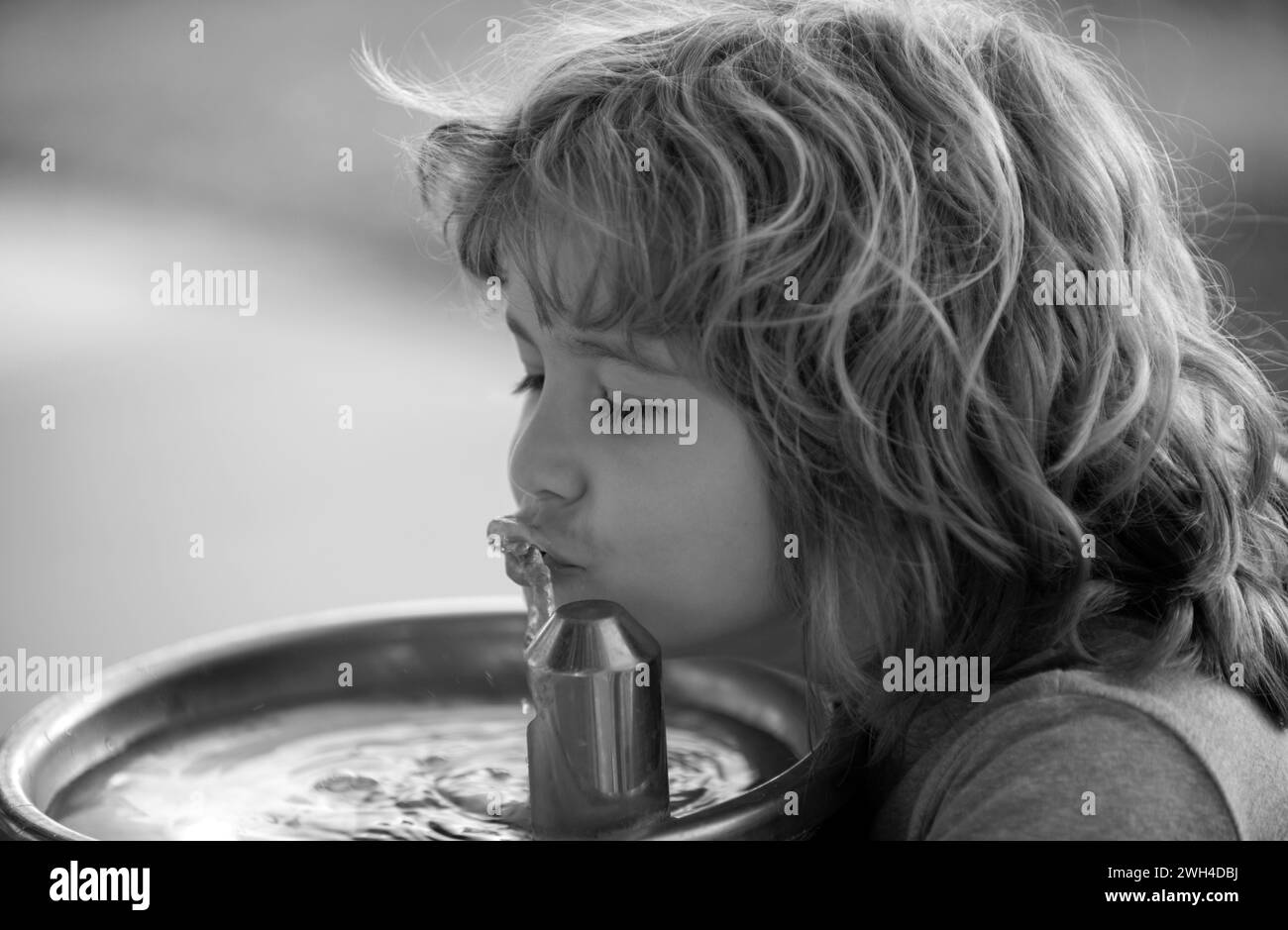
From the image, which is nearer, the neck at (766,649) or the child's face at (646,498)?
the child's face at (646,498)

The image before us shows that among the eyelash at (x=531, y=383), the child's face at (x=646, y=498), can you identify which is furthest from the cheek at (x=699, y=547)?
the eyelash at (x=531, y=383)

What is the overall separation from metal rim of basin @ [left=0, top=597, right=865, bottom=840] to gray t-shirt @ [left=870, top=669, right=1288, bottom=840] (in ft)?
0.26

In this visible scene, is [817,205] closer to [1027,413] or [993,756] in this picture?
[1027,413]

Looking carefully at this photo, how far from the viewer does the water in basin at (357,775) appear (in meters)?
0.79

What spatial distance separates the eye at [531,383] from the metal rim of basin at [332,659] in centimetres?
18

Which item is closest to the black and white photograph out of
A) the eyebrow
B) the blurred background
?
the eyebrow

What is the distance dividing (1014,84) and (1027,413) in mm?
204

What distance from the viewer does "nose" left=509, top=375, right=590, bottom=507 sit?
0.77m

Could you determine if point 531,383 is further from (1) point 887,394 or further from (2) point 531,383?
(1) point 887,394

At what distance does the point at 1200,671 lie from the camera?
0.71m

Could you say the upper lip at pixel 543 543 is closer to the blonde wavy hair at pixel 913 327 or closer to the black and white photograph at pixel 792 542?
the black and white photograph at pixel 792 542

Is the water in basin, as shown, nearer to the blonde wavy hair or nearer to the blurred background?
the blonde wavy hair

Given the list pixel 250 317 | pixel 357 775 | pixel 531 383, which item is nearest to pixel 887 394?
pixel 531 383

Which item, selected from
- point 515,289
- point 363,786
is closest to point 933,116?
point 515,289
